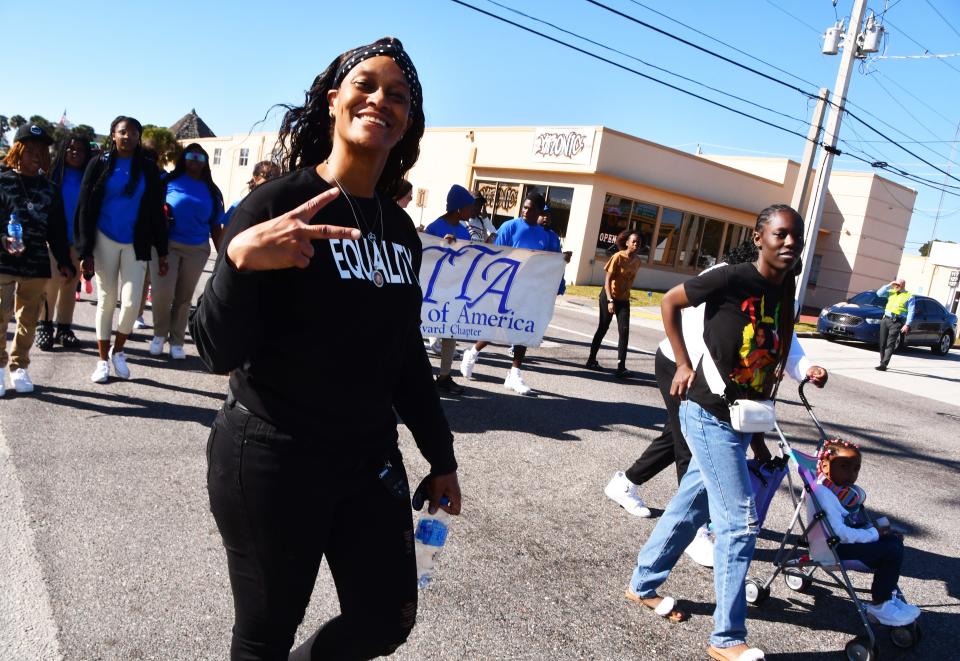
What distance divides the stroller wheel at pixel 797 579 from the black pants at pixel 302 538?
109 inches

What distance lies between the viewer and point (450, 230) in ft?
25.3

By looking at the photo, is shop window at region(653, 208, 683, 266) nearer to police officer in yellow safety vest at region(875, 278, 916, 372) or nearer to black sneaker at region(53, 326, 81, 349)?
police officer in yellow safety vest at region(875, 278, 916, 372)

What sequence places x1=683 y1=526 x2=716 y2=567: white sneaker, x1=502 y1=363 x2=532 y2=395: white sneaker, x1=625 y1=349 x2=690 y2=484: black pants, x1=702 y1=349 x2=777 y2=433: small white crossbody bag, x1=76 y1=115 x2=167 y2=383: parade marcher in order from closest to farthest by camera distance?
x1=702 y1=349 x2=777 y2=433: small white crossbody bag < x1=683 y1=526 x2=716 y2=567: white sneaker < x1=625 y1=349 x2=690 y2=484: black pants < x1=76 y1=115 x2=167 y2=383: parade marcher < x1=502 y1=363 x2=532 y2=395: white sneaker

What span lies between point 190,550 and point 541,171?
24894mm

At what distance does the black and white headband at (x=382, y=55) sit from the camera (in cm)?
197

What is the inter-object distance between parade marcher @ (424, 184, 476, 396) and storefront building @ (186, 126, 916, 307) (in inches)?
591

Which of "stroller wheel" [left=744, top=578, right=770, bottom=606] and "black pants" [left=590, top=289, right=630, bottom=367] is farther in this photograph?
"black pants" [left=590, top=289, right=630, bottom=367]

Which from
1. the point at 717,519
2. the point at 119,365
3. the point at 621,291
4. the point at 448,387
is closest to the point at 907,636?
the point at 717,519

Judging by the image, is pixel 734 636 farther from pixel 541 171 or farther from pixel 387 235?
pixel 541 171

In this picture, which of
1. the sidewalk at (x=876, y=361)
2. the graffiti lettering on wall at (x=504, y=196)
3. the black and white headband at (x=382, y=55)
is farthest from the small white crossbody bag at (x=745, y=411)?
the graffiti lettering on wall at (x=504, y=196)

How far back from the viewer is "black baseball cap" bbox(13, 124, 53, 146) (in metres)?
5.36

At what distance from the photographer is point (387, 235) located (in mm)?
1982

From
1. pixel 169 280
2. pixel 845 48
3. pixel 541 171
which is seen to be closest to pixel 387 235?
pixel 169 280

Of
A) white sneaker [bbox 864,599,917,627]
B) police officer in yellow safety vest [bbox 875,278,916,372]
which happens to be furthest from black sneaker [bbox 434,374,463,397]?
police officer in yellow safety vest [bbox 875,278,916,372]
